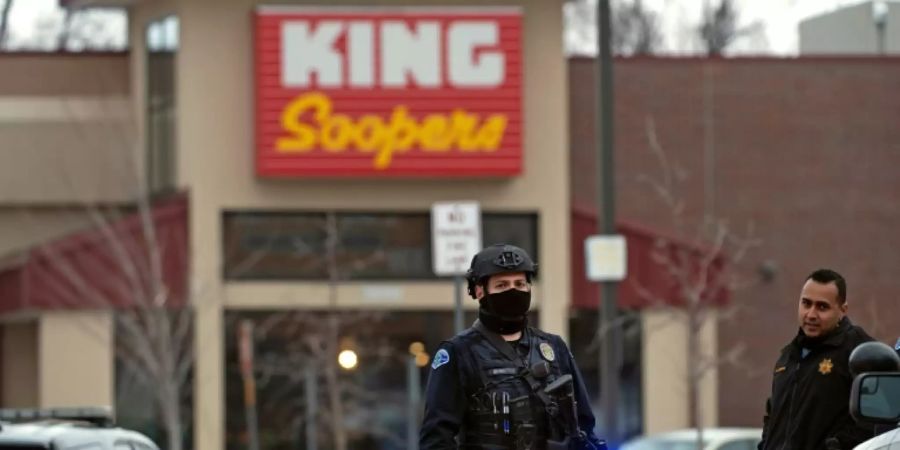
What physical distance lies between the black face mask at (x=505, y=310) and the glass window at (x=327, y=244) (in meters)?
26.5

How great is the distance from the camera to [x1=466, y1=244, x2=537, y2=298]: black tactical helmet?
9.27m

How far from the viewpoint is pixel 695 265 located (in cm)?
3659

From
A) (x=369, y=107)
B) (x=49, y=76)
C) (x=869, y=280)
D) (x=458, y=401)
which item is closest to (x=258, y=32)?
(x=369, y=107)

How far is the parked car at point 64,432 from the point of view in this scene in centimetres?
1220

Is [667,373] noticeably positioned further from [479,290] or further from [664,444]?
[479,290]

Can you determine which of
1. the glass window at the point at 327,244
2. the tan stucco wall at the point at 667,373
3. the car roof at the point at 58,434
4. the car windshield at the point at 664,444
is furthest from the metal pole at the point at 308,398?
the car roof at the point at 58,434

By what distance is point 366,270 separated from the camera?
36.6 m

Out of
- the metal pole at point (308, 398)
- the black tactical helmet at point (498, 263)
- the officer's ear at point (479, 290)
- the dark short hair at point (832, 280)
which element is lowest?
the metal pole at point (308, 398)

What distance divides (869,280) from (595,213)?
18.0ft

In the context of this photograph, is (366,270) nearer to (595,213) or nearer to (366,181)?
(366,181)

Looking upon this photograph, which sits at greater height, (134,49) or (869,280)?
(134,49)

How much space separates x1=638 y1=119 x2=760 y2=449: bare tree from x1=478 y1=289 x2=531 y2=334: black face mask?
937 inches

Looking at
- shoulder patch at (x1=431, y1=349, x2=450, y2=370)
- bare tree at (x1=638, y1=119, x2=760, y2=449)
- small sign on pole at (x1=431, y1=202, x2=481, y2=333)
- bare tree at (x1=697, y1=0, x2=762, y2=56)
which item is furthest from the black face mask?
bare tree at (x1=697, y1=0, x2=762, y2=56)

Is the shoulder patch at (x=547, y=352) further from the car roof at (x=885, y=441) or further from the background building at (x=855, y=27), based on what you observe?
the background building at (x=855, y=27)
